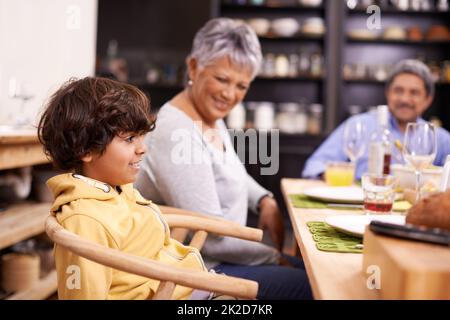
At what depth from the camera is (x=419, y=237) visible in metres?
0.83

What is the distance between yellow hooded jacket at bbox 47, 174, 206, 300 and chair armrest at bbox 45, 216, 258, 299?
71 mm

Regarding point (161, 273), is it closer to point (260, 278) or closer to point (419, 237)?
point (419, 237)

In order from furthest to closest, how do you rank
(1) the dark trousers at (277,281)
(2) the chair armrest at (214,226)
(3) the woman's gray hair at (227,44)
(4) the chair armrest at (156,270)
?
(3) the woman's gray hair at (227,44), (1) the dark trousers at (277,281), (2) the chair armrest at (214,226), (4) the chair armrest at (156,270)

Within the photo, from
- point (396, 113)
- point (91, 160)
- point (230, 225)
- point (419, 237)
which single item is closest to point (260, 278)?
point (230, 225)

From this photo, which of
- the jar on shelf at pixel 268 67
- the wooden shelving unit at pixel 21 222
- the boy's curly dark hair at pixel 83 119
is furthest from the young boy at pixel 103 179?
the jar on shelf at pixel 268 67

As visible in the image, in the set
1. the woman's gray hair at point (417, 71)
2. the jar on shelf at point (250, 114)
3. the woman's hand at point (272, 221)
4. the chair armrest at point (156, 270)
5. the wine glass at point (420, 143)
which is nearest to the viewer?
the chair armrest at point (156, 270)

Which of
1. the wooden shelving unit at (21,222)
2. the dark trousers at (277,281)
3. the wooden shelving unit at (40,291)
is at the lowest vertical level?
the wooden shelving unit at (40,291)

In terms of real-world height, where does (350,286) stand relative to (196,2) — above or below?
below

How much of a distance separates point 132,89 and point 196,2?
421 cm

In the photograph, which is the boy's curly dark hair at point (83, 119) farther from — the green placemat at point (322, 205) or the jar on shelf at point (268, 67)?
the jar on shelf at point (268, 67)

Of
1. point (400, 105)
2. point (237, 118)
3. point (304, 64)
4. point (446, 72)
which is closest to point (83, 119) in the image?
point (400, 105)

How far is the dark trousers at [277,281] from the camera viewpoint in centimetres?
162

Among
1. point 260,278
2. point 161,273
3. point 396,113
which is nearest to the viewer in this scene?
point 161,273

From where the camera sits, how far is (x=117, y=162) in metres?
1.25
